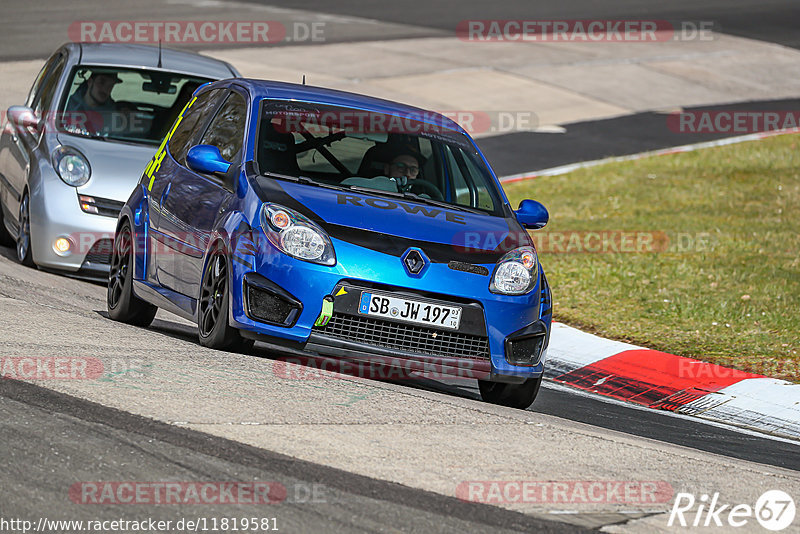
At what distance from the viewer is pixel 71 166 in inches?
391

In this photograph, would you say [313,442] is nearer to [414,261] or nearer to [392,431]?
[392,431]

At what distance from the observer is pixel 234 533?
4.40m

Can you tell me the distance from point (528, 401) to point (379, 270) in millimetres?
1301

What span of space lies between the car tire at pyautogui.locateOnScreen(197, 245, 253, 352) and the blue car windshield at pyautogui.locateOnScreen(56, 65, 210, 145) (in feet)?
11.5

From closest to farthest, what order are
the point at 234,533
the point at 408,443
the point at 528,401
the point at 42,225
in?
the point at 234,533 < the point at 408,443 < the point at 528,401 < the point at 42,225

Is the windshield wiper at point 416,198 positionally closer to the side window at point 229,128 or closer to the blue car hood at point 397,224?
the blue car hood at point 397,224

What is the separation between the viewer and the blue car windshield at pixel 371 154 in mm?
7730

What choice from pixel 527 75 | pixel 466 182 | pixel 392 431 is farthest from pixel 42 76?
pixel 527 75

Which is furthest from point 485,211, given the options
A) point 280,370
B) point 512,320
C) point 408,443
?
point 408,443

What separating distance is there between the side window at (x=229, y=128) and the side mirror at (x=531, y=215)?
173 centimetres

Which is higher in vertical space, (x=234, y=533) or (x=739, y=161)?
(x=234, y=533)

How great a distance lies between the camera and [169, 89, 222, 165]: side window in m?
8.42

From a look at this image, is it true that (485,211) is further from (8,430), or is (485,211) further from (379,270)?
(8,430)

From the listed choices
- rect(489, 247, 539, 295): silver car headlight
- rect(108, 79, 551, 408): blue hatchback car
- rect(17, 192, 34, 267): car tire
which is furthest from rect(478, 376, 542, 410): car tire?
rect(17, 192, 34, 267): car tire
